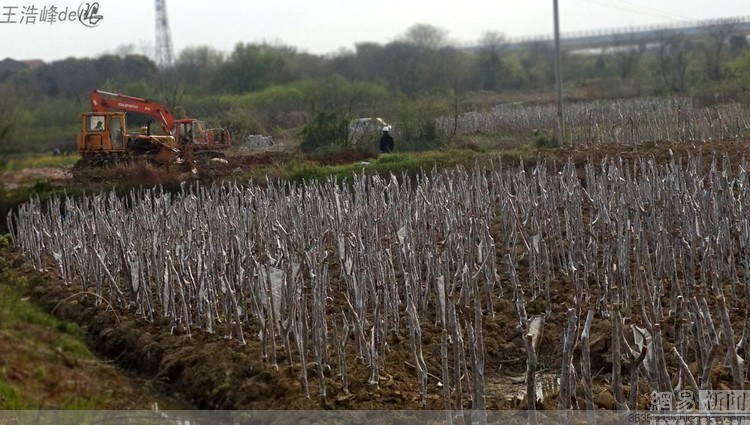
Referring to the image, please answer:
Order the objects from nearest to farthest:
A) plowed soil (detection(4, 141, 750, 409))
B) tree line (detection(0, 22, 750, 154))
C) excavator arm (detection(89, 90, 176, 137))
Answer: plowed soil (detection(4, 141, 750, 409))
excavator arm (detection(89, 90, 176, 137))
tree line (detection(0, 22, 750, 154))

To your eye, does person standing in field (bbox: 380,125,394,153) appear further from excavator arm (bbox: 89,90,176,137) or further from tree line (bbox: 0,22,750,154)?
excavator arm (bbox: 89,90,176,137)

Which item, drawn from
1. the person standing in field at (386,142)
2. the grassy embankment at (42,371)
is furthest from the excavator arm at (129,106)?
the grassy embankment at (42,371)

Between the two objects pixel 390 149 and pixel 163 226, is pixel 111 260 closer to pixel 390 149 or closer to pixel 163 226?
pixel 163 226

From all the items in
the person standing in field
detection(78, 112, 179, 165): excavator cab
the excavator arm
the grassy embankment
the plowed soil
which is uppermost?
the excavator arm

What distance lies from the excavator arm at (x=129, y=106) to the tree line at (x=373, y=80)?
49 centimetres

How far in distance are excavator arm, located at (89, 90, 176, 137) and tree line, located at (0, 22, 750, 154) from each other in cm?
49

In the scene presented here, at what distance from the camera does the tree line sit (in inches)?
930

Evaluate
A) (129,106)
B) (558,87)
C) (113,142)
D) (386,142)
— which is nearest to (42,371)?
(113,142)

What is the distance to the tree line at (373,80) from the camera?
23.6 metres

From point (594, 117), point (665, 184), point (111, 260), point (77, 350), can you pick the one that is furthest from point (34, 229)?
point (594, 117)

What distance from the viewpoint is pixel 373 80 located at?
4250cm

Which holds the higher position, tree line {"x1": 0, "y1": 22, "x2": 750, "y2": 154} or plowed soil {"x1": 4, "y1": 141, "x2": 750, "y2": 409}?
tree line {"x1": 0, "y1": 22, "x2": 750, "y2": 154}

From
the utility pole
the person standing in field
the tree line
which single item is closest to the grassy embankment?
the tree line

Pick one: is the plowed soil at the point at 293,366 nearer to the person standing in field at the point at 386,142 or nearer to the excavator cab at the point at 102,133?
the excavator cab at the point at 102,133
